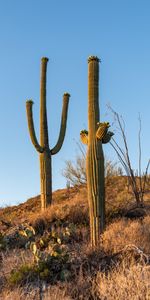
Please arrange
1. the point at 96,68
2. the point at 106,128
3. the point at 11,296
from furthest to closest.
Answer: the point at 96,68, the point at 106,128, the point at 11,296

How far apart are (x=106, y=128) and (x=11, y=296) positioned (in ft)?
15.4

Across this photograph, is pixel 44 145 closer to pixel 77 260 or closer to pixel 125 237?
pixel 125 237

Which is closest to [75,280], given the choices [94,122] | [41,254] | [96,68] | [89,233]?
[41,254]

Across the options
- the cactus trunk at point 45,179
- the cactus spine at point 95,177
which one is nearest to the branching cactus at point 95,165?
the cactus spine at point 95,177

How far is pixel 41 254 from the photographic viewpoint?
836cm

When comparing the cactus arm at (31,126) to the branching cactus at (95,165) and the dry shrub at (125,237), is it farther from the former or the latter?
the dry shrub at (125,237)

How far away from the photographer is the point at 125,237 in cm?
909

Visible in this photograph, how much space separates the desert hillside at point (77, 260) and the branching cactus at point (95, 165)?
1.02 feet

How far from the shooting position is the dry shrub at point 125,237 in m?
8.64

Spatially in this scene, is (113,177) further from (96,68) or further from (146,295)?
(146,295)

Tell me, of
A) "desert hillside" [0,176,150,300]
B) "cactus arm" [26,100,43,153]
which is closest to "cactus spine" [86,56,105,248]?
"desert hillside" [0,176,150,300]

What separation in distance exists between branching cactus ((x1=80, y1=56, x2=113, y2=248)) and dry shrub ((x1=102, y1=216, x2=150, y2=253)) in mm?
337

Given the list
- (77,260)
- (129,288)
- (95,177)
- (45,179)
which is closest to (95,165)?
(95,177)

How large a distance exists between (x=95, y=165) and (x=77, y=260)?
251 centimetres
